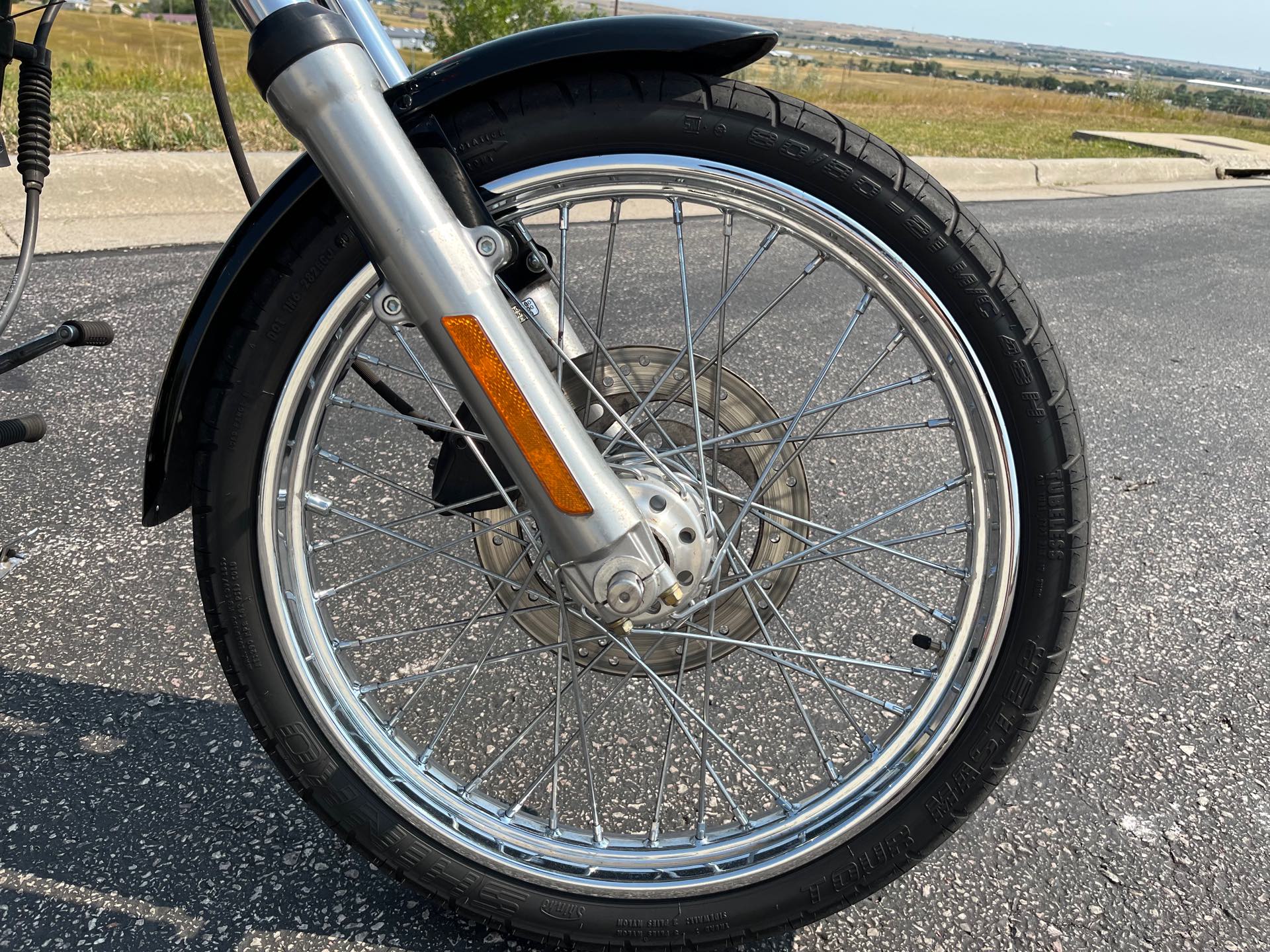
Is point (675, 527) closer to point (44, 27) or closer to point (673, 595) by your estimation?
point (673, 595)

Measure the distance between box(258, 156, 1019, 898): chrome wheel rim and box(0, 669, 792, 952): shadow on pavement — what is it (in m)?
0.20

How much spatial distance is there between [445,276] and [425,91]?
8.5 inches

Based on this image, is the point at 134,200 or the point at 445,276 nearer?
the point at 445,276

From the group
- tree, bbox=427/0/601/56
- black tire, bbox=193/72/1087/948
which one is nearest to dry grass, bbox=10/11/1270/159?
black tire, bbox=193/72/1087/948

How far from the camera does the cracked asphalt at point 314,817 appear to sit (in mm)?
1440

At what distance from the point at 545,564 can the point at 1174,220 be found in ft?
23.1

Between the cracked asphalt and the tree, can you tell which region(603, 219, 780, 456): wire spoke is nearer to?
the cracked asphalt

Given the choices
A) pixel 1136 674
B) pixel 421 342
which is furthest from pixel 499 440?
pixel 421 342

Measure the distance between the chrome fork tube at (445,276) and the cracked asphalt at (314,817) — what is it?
64 cm

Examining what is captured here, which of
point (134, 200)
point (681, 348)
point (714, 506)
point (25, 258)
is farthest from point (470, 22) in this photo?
point (714, 506)

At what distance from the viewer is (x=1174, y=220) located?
700cm

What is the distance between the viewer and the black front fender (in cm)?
112

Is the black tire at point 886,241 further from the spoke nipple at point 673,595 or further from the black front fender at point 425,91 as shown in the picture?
the spoke nipple at point 673,595

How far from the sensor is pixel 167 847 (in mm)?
1531
